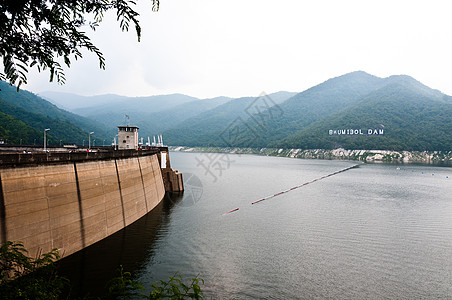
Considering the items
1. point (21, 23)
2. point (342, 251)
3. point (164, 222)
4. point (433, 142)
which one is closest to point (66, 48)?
point (21, 23)

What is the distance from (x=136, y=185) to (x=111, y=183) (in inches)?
264

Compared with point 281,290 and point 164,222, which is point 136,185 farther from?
point 281,290

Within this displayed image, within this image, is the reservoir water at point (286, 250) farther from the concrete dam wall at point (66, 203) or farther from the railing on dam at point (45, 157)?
the railing on dam at point (45, 157)

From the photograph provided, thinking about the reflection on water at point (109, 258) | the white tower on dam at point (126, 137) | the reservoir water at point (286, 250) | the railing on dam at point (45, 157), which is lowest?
the reservoir water at point (286, 250)

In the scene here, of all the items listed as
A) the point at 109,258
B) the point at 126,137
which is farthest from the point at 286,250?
the point at 126,137

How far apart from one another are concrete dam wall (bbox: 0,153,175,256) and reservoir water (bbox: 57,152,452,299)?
6.02 ft

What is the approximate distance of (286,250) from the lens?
2875 cm

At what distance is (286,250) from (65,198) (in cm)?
2044

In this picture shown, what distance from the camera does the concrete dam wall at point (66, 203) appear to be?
18375 mm

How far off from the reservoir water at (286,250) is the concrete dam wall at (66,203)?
1835 mm

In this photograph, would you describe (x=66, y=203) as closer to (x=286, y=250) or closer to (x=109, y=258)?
(x=109, y=258)

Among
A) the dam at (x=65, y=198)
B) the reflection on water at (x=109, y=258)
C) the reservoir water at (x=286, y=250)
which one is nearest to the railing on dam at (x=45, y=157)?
the dam at (x=65, y=198)

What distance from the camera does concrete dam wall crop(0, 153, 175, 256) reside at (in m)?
18.4

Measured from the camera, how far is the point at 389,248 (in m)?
29.8
